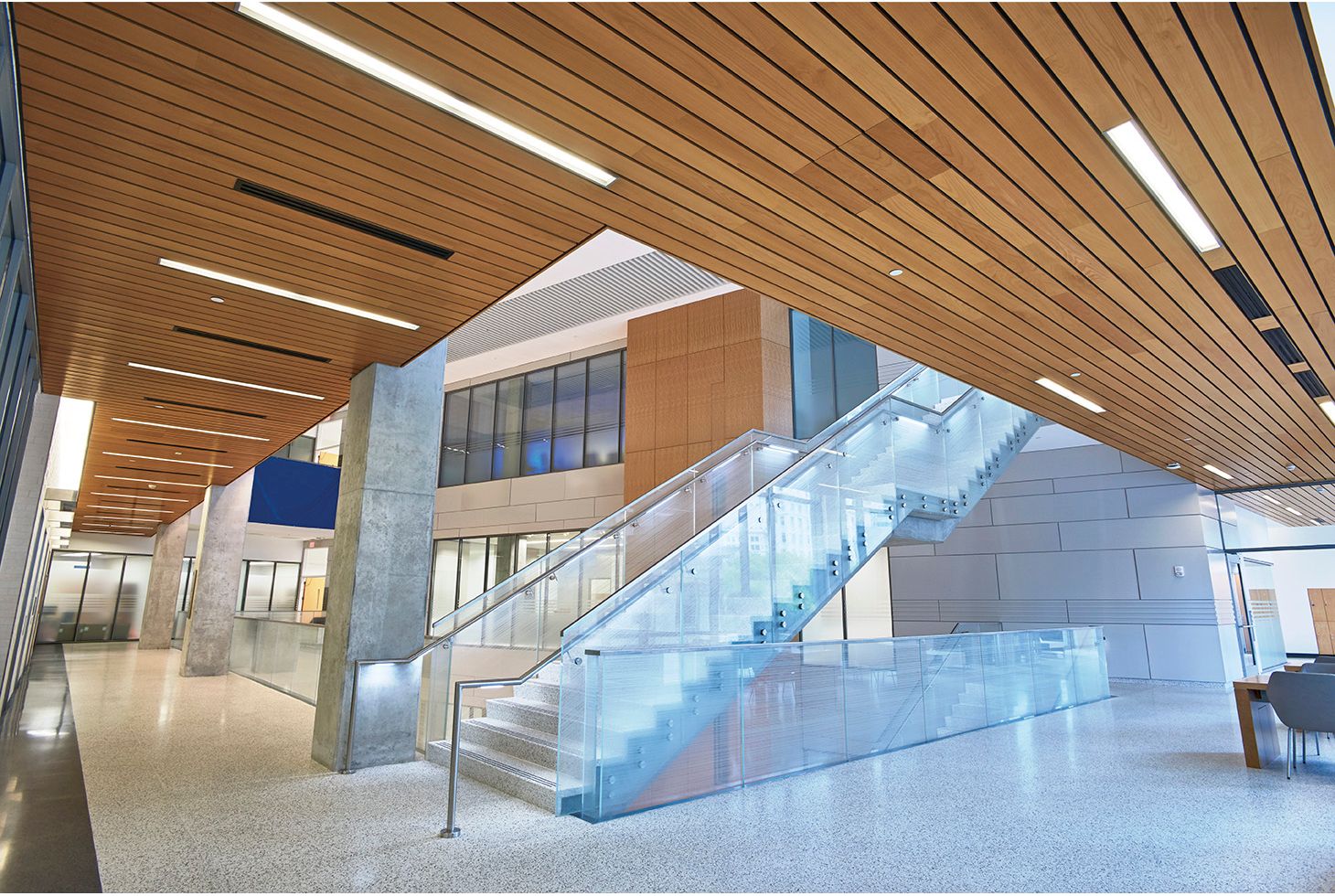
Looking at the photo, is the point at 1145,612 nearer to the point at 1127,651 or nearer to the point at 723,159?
the point at 1127,651

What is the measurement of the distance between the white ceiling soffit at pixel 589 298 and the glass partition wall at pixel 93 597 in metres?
14.6

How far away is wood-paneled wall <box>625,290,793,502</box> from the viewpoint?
1261 centimetres

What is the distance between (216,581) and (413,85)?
551 inches

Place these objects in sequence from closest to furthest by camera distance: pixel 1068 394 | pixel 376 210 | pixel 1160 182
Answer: pixel 1160 182
pixel 376 210
pixel 1068 394

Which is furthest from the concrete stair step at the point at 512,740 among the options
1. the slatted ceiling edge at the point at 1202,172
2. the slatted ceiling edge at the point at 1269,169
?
the slatted ceiling edge at the point at 1269,169

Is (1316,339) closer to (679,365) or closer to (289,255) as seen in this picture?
(289,255)

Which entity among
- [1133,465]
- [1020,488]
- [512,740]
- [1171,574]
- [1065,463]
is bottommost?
[512,740]

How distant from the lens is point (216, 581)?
46.3ft

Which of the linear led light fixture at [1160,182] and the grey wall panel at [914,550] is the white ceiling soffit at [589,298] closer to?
the grey wall panel at [914,550]

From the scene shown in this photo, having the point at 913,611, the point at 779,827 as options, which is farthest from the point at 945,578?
the point at 779,827

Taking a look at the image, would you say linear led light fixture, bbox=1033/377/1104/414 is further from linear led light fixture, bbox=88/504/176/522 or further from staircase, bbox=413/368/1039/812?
linear led light fixture, bbox=88/504/176/522

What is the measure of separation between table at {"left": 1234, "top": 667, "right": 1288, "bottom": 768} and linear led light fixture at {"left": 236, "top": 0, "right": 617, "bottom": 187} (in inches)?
248

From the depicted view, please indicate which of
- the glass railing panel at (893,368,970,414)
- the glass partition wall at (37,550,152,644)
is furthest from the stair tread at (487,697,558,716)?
the glass partition wall at (37,550,152,644)

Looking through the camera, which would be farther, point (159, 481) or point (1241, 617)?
point (159, 481)
